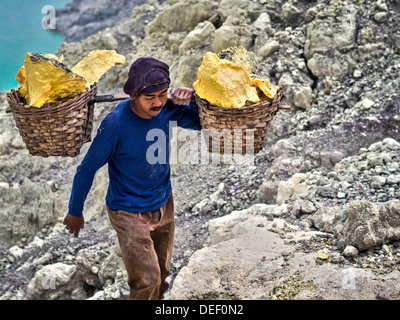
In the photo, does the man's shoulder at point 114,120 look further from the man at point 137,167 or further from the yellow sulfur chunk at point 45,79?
the yellow sulfur chunk at point 45,79

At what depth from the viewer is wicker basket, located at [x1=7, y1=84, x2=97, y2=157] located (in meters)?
2.52

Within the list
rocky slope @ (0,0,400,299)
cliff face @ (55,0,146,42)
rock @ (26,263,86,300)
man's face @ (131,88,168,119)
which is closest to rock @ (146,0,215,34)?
rocky slope @ (0,0,400,299)

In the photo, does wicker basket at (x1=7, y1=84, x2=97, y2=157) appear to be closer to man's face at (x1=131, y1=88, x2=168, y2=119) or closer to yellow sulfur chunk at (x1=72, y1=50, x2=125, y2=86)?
yellow sulfur chunk at (x1=72, y1=50, x2=125, y2=86)

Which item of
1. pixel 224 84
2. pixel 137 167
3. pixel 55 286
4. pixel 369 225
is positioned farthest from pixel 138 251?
pixel 55 286

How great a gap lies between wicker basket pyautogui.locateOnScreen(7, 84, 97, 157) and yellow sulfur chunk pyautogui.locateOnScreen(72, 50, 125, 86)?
5.8 inches

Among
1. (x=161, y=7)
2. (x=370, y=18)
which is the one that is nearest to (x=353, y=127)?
(x=370, y=18)

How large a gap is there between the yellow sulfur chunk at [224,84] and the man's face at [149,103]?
21 centimetres

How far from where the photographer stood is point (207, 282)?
10.6ft

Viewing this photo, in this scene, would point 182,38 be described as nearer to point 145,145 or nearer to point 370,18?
point 370,18

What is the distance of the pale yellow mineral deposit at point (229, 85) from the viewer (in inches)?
100

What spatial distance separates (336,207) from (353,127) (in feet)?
6.05

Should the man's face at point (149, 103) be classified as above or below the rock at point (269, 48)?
below

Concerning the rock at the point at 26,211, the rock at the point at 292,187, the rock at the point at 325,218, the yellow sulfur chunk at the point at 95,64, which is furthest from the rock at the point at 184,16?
the yellow sulfur chunk at the point at 95,64
